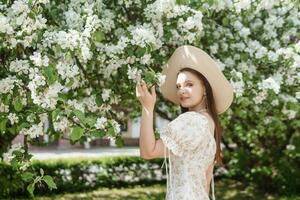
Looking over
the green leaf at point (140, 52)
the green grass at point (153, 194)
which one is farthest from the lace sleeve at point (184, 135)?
the green grass at point (153, 194)

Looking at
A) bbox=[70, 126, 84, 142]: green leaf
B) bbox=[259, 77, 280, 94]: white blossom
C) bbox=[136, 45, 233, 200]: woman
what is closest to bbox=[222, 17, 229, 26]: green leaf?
bbox=[259, 77, 280, 94]: white blossom

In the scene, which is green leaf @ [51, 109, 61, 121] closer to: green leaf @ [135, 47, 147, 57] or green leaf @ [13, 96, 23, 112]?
green leaf @ [13, 96, 23, 112]

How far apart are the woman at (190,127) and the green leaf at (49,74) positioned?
607mm

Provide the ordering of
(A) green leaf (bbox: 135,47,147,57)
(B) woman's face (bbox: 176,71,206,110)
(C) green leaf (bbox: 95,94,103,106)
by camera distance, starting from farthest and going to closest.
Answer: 1. (C) green leaf (bbox: 95,94,103,106)
2. (A) green leaf (bbox: 135,47,147,57)
3. (B) woman's face (bbox: 176,71,206,110)

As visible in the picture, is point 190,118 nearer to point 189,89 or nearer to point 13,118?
point 189,89

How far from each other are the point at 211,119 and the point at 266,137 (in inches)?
316

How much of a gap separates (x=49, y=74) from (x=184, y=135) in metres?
1.02

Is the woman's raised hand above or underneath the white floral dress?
above

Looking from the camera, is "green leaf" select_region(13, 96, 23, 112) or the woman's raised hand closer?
the woman's raised hand

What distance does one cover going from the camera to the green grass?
11.3 meters

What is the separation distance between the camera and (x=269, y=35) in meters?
6.55

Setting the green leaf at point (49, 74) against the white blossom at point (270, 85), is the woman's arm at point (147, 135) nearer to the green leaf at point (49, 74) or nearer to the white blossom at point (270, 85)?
the green leaf at point (49, 74)

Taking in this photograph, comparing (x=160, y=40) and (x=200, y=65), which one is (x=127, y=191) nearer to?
(x=160, y=40)

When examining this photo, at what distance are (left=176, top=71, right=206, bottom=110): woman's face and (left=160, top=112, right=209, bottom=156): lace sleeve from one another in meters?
0.20
